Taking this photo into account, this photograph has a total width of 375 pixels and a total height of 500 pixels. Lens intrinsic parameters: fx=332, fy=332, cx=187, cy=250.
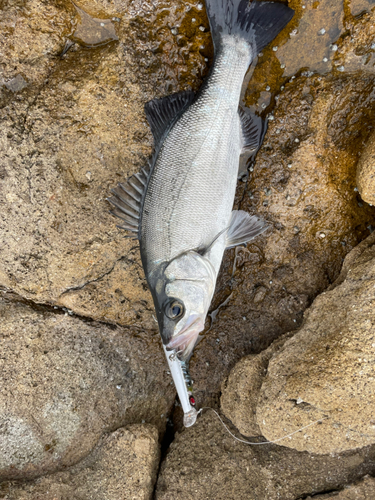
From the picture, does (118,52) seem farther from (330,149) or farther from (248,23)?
(330,149)

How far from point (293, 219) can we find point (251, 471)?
7.83ft

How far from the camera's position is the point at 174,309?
2.71 m

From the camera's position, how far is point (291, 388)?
8.71 ft

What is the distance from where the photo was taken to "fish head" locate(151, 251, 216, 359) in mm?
2715

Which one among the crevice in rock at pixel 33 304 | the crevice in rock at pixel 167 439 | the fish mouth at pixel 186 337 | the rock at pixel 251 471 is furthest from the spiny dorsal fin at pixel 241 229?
the crevice in rock at pixel 167 439

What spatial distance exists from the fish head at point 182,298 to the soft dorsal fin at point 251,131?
125 cm

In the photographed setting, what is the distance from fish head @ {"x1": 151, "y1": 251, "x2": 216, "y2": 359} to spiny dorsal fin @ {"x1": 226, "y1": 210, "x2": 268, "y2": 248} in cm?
41

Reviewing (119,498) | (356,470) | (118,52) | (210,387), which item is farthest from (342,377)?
(118,52)

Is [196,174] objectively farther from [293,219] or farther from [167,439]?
[167,439]

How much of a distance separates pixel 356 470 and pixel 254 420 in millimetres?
1018

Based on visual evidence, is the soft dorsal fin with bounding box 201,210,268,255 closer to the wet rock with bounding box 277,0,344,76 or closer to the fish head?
the fish head

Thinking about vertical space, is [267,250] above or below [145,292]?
above

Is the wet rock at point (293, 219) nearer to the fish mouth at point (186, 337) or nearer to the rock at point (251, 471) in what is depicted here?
the rock at point (251, 471)

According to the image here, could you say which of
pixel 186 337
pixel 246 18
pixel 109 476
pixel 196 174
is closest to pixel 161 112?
pixel 196 174
